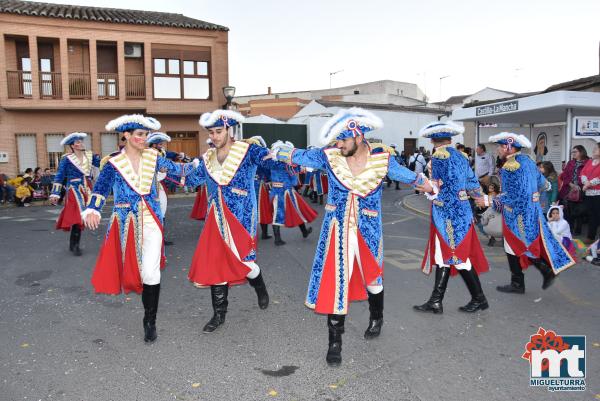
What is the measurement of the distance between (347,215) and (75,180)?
622cm

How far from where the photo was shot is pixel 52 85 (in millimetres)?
23328

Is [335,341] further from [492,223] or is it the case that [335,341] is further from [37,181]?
[37,181]

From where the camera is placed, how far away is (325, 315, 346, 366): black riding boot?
158 inches

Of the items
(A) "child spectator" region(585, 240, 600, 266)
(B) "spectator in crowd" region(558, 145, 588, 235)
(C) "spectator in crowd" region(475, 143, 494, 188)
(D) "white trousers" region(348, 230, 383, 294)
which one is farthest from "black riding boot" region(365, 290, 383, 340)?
(C) "spectator in crowd" region(475, 143, 494, 188)

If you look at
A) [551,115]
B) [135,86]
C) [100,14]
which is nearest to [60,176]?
[551,115]

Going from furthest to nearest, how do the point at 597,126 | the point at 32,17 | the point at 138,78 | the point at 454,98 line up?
1. the point at 454,98
2. the point at 138,78
3. the point at 32,17
4. the point at 597,126

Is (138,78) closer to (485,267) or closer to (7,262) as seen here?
(7,262)

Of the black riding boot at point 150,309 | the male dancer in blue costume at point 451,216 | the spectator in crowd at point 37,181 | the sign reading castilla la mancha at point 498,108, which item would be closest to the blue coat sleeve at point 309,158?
the male dancer in blue costume at point 451,216

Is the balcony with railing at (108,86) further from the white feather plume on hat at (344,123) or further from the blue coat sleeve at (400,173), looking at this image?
the blue coat sleeve at (400,173)

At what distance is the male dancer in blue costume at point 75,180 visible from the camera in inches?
330

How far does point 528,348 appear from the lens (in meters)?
4.34

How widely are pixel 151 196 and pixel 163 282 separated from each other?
7.45 ft

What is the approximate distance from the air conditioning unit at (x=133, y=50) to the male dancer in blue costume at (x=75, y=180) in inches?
696

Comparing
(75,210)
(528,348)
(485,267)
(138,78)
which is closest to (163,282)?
(75,210)
